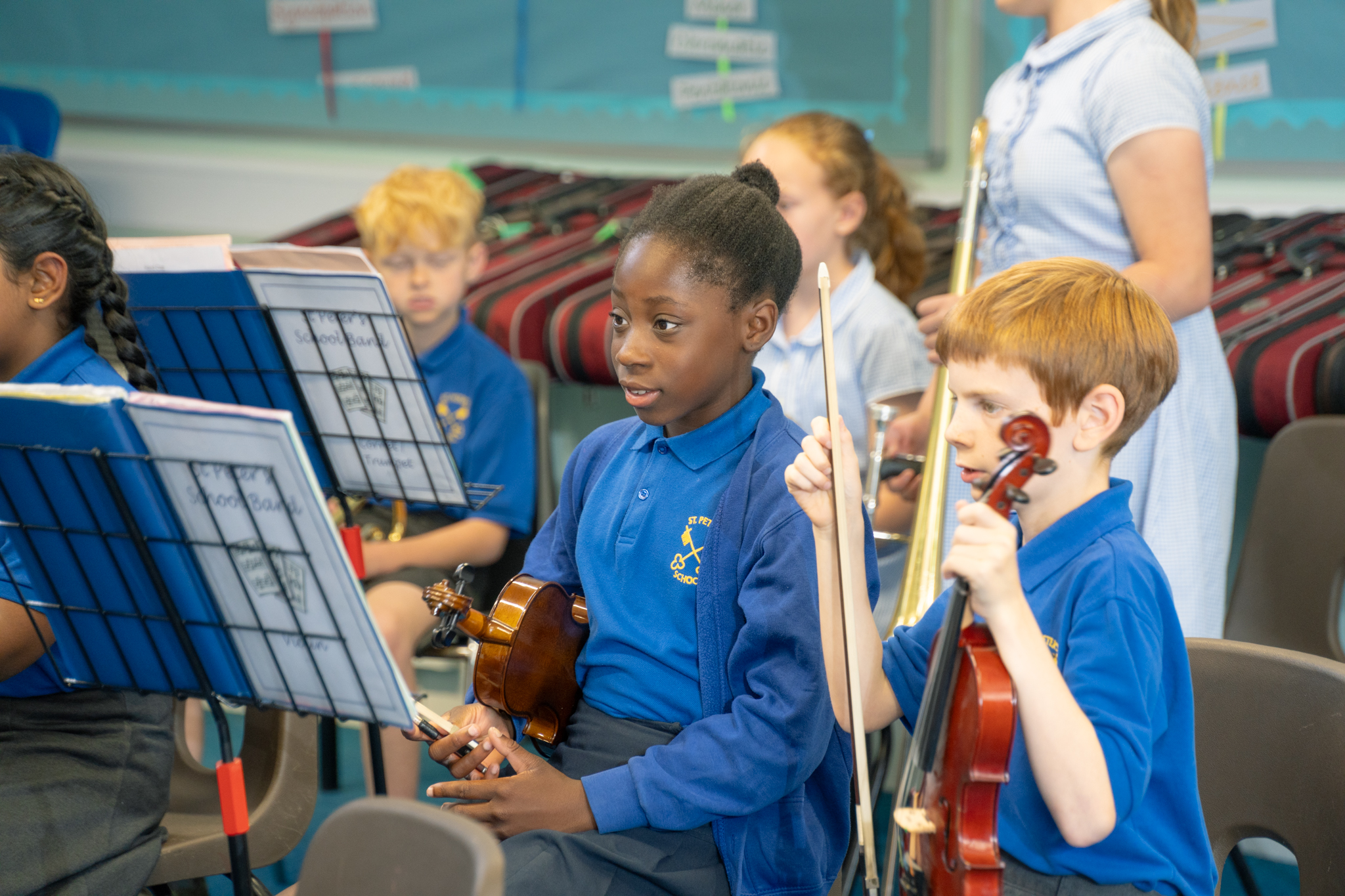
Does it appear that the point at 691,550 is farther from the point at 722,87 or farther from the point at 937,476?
the point at 722,87

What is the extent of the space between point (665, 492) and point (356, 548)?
0.70 m

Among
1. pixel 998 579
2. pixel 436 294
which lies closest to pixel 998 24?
pixel 436 294

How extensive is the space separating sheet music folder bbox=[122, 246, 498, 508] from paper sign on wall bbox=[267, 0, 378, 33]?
2540mm

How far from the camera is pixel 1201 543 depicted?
1.69 m

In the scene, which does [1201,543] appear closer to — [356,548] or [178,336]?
[356,548]

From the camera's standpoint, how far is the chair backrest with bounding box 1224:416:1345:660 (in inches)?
77.8

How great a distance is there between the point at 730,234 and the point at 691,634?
0.43m

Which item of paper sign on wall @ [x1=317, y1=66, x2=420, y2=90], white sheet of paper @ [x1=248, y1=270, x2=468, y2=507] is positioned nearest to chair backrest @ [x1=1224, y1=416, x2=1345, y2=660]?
white sheet of paper @ [x1=248, y1=270, x2=468, y2=507]

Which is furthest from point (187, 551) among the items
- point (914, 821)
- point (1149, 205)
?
point (1149, 205)

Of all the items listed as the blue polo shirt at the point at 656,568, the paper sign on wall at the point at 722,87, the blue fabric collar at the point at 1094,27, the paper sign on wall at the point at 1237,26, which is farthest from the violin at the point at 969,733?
the paper sign on wall at the point at 722,87

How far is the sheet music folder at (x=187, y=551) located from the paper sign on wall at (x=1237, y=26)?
102 inches

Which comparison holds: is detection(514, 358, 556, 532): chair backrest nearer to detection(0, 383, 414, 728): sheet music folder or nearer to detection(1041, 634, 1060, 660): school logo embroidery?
detection(0, 383, 414, 728): sheet music folder

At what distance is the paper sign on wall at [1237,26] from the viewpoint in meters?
2.90

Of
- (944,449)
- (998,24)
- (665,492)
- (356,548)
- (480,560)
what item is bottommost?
(480,560)
